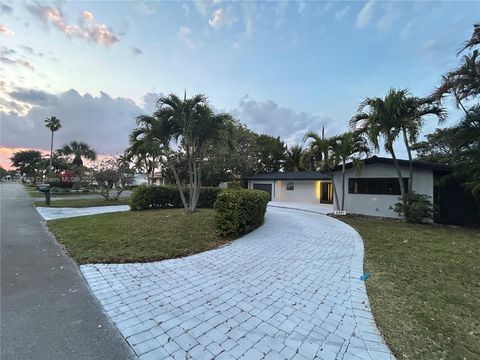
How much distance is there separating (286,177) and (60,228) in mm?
16723

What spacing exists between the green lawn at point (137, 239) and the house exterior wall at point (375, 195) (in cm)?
887

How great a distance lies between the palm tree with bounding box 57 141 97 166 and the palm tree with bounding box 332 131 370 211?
4746 centimetres

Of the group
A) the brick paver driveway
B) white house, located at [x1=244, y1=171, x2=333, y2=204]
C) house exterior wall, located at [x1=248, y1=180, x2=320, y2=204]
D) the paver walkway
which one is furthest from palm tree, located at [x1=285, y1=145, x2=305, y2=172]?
the brick paver driveway

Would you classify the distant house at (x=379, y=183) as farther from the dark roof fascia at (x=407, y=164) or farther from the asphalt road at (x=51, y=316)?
the asphalt road at (x=51, y=316)

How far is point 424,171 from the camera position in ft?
36.7

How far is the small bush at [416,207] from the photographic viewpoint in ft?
34.1

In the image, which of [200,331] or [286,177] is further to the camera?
[286,177]

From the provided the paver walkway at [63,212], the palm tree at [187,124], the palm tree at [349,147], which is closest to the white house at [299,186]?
the palm tree at [349,147]

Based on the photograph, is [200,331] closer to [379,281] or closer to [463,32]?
[379,281]

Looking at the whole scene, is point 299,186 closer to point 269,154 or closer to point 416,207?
point 416,207

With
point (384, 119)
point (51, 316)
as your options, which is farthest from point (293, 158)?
point (51, 316)

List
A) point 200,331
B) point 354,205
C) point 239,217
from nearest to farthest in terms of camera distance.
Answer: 1. point 200,331
2. point 239,217
3. point 354,205

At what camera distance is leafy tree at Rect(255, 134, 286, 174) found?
106 feet

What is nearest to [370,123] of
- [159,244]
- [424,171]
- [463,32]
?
[424,171]
